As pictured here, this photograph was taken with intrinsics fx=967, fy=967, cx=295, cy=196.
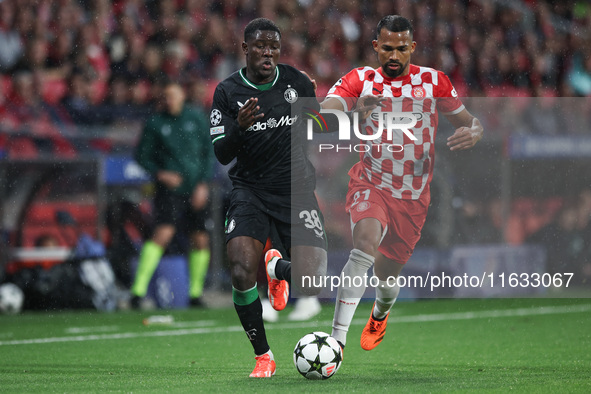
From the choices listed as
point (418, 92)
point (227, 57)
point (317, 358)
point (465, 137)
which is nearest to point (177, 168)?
point (227, 57)

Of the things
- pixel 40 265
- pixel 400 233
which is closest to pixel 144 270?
pixel 40 265

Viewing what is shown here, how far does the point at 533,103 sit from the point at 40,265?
20.3 ft

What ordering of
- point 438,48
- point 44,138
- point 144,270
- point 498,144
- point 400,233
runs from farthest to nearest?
point 438,48
point 498,144
point 44,138
point 144,270
point 400,233

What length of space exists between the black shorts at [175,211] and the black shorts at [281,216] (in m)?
3.83

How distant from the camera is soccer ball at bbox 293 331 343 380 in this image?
5070mm

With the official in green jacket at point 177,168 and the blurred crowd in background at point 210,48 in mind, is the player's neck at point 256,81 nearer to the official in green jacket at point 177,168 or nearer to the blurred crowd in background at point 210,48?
the official in green jacket at point 177,168

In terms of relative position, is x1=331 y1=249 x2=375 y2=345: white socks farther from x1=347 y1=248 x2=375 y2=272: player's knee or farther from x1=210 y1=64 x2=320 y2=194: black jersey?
x1=210 y1=64 x2=320 y2=194: black jersey

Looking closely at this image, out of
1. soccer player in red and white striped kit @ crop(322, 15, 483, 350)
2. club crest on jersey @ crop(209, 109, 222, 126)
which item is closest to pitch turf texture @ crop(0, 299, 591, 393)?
soccer player in red and white striped kit @ crop(322, 15, 483, 350)

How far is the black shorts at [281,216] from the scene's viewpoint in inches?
209

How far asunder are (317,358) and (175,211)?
4.46 meters

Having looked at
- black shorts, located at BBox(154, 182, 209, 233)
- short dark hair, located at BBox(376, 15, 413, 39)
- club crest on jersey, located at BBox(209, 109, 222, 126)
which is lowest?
black shorts, located at BBox(154, 182, 209, 233)

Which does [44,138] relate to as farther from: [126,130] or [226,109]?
[226,109]

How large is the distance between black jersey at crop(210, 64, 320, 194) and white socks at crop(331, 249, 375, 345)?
0.52 m

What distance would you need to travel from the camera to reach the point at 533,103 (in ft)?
38.7
